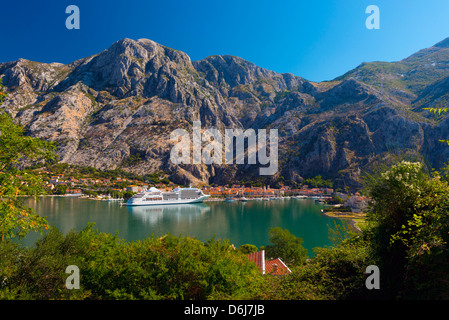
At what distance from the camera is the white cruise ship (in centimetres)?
6969

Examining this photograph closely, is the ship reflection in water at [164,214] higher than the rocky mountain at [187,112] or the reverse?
the reverse

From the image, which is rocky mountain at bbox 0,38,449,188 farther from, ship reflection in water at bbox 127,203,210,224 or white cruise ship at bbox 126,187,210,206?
ship reflection in water at bbox 127,203,210,224

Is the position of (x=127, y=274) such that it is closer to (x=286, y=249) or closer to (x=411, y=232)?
(x=411, y=232)

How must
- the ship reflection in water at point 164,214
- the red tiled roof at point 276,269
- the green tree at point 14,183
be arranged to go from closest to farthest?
the green tree at point 14,183
the red tiled roof at point 276,269
the ship reflection in water at point 164,214

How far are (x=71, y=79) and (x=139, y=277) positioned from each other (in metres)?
166

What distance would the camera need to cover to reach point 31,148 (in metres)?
4.74

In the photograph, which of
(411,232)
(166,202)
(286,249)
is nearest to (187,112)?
(166,202)

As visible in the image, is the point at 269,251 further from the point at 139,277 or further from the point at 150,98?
the point at 150,98

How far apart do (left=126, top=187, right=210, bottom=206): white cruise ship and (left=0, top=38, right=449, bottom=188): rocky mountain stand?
90.8ft

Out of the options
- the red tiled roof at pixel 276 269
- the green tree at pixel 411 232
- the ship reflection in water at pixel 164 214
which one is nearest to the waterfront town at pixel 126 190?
the ship reflection in water at pixel 164 214

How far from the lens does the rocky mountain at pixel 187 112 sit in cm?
9944

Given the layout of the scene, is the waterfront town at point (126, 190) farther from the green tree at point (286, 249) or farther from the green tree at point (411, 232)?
the green tree at point (411, 232)

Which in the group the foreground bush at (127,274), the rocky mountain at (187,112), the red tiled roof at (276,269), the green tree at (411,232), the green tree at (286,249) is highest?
the rocky mountain at (187,112)

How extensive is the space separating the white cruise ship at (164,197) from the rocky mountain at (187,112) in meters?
27.7
